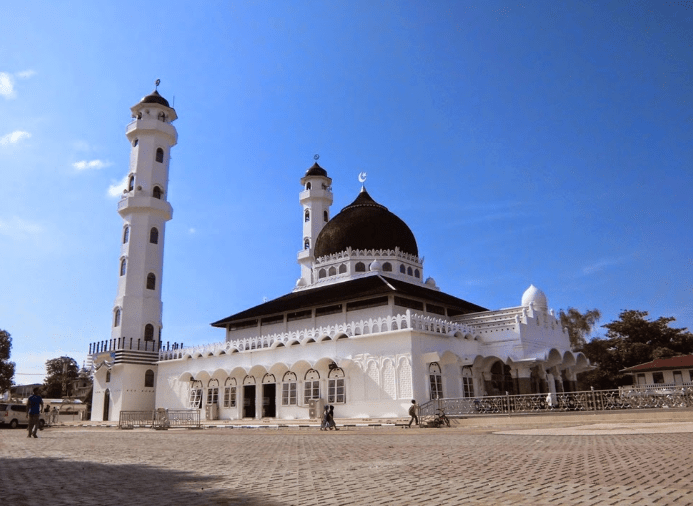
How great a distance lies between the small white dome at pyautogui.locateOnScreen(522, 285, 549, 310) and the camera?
33.3m

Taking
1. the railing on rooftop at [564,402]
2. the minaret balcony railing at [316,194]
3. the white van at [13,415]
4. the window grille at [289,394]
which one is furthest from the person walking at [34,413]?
the minaret balcony railing at [316,194]

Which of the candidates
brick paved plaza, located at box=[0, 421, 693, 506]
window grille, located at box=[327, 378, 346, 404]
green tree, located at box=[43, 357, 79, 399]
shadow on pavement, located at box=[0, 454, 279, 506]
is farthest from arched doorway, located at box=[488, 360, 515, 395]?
green tree, located at box=[43, 357, 79, 399]

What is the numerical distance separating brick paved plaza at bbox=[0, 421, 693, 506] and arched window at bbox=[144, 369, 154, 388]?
2859cm

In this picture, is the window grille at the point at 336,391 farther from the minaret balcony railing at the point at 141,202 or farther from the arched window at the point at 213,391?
the minaret balcony railing at the point at 141,202

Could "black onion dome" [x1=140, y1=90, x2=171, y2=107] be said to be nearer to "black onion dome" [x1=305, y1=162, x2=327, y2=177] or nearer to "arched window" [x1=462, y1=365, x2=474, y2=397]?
"black onion dome" [x1=305, y1=162, x2=327, y2=177]

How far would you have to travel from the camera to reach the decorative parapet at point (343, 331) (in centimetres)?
2680

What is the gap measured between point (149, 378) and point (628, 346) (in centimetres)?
3729

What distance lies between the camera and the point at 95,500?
225 inches

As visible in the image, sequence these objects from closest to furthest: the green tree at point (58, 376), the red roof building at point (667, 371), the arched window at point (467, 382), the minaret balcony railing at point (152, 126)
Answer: the arched window at point (467, 382)
the red roof building at point (667, 371)
the minaret balcony railing at point (152, 126)
the green tree at point (58, 376)

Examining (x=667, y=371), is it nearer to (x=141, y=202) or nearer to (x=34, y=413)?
(x=141, y=202)

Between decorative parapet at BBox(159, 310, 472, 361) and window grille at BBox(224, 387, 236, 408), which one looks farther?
window grille at BBox(224, 387, 236, 408)

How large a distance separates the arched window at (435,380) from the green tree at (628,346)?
2360 centimetres

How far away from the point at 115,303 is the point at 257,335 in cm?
1112

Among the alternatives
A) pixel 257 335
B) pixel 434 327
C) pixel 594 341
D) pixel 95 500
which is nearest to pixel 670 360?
pixel 594 341
